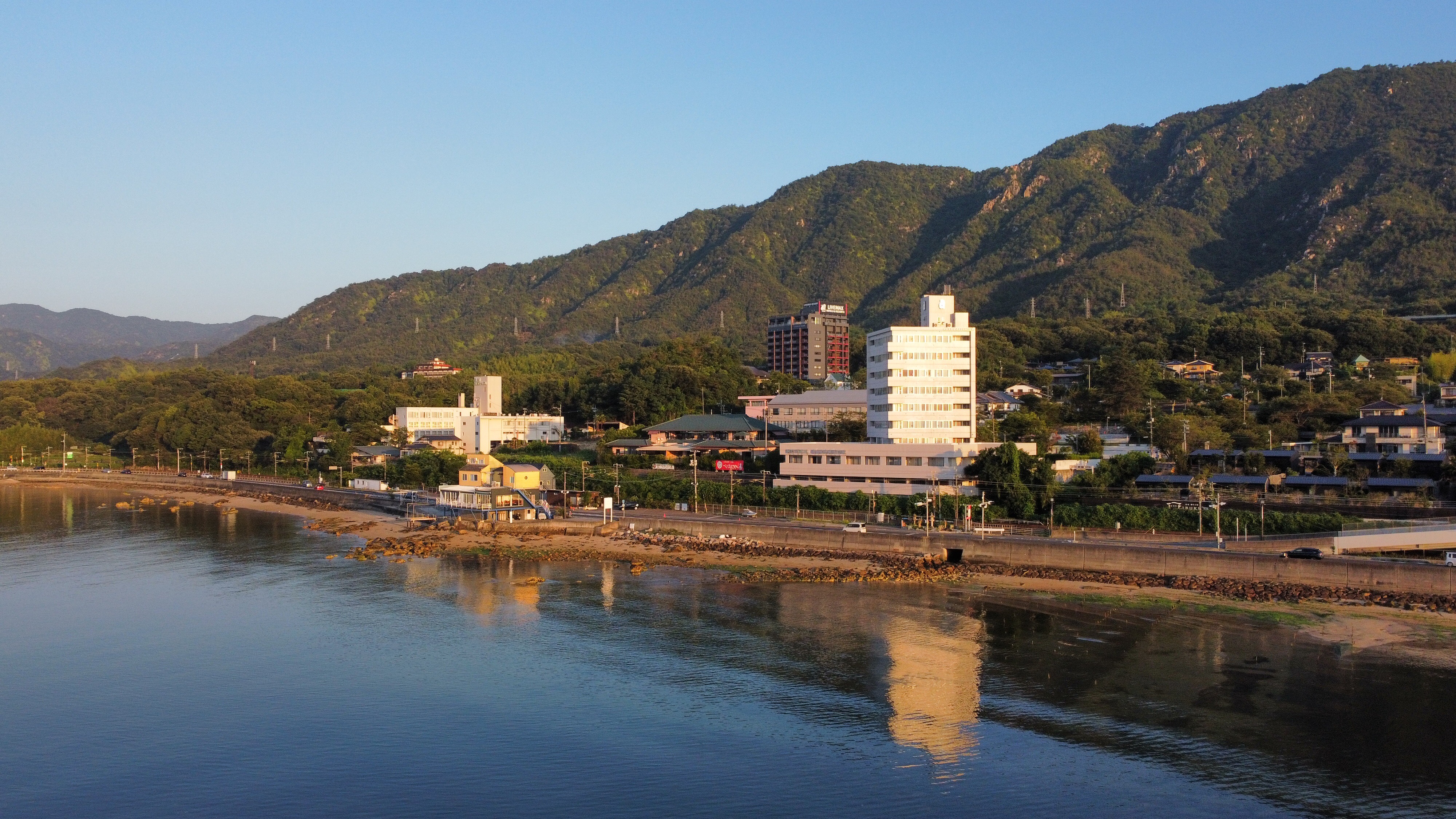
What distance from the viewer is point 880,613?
30.6 metres

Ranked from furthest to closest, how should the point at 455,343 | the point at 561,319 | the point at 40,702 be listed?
the point at 561,319, the point at 455,343, the point at 40,702

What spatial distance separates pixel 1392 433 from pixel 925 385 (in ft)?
69.6

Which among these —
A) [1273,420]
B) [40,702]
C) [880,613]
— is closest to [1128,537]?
[880,613]

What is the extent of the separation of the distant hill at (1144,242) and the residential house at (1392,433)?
52015 millimetres

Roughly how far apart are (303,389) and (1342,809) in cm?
9068

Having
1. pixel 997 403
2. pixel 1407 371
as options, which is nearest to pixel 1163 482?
pixel 997 403

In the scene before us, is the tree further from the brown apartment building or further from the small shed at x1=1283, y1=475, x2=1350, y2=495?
the brown apartment building

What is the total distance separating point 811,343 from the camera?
416 ft

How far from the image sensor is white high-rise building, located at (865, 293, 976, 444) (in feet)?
173

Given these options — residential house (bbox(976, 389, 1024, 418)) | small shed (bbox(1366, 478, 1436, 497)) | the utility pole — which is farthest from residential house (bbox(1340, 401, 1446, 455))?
residential house (bbox(976, 389, 1024, 418))

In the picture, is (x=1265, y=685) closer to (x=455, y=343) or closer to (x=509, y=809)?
(x=509, y=809)

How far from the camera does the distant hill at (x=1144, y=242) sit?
119375 mm

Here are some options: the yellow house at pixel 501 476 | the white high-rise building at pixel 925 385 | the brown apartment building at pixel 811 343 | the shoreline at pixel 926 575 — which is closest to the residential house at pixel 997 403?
the white high-rise building at pixel 925 385

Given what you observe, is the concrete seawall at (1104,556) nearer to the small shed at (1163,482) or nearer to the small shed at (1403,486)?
the small shed at (1163,482)
